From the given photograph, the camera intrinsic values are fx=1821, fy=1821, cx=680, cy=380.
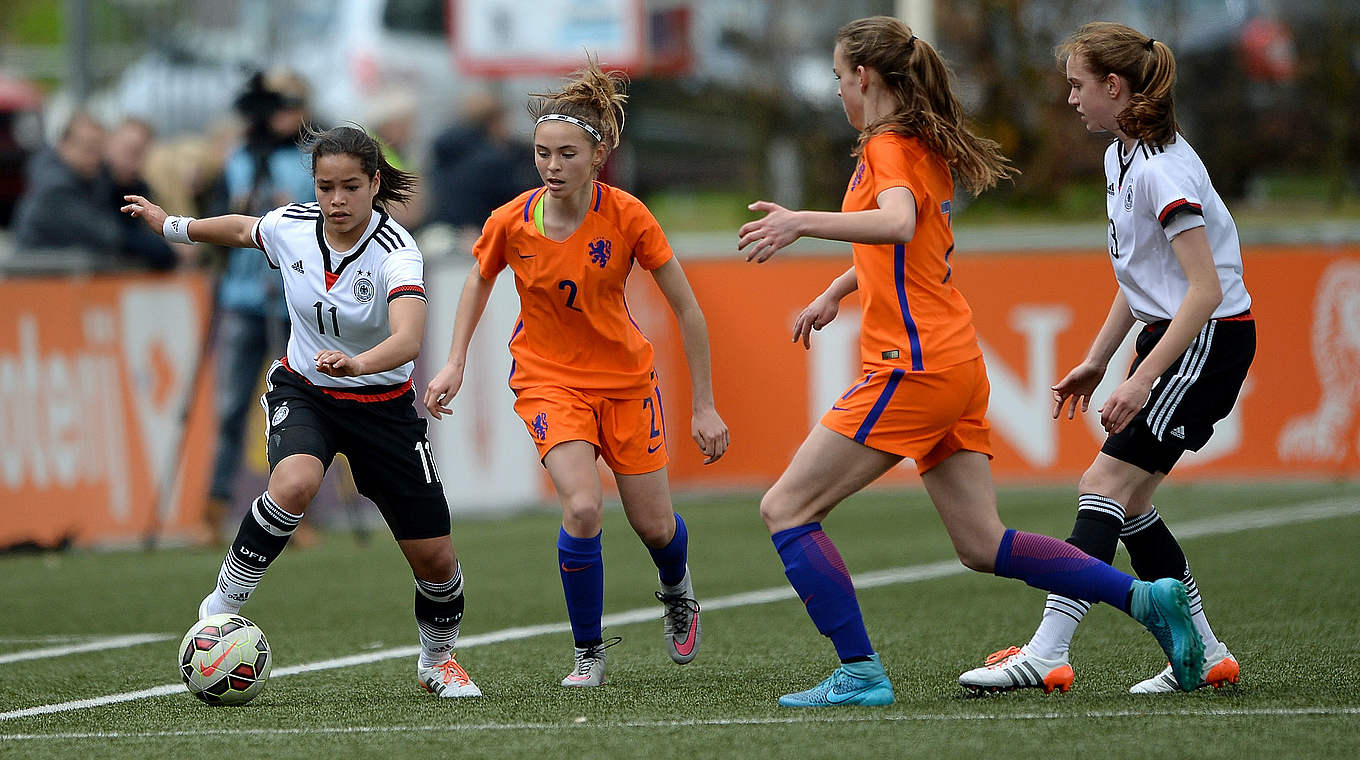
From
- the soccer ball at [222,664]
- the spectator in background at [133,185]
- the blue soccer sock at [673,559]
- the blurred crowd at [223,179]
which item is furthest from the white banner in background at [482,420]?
the soccer ball at [222,664]

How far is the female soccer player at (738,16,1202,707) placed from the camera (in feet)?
16.7

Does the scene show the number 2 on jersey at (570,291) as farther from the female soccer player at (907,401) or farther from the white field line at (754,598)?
the white field line at (754,598)

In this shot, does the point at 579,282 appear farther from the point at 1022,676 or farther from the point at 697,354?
the point at 1022,676

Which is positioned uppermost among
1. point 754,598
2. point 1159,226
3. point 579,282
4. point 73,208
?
point 1159,226

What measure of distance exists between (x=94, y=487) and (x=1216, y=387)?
24.8 ft

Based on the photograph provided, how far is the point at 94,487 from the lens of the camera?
35.7 feet

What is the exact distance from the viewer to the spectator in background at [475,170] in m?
13.3

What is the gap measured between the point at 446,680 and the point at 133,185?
7.02m

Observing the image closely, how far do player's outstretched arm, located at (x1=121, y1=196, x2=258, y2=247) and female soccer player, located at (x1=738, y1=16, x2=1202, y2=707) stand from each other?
2007 mm

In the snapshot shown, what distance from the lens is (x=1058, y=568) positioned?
523cm

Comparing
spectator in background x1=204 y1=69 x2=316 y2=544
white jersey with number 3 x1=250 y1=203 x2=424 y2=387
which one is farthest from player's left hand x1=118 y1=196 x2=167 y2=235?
spectator in background x1=204 y1=69 x2=316 y2=544

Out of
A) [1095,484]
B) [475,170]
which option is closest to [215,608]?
[1095,484]

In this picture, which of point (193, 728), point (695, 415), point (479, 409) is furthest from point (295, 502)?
point (479, 409)

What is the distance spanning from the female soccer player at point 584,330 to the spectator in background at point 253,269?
4.70 m
